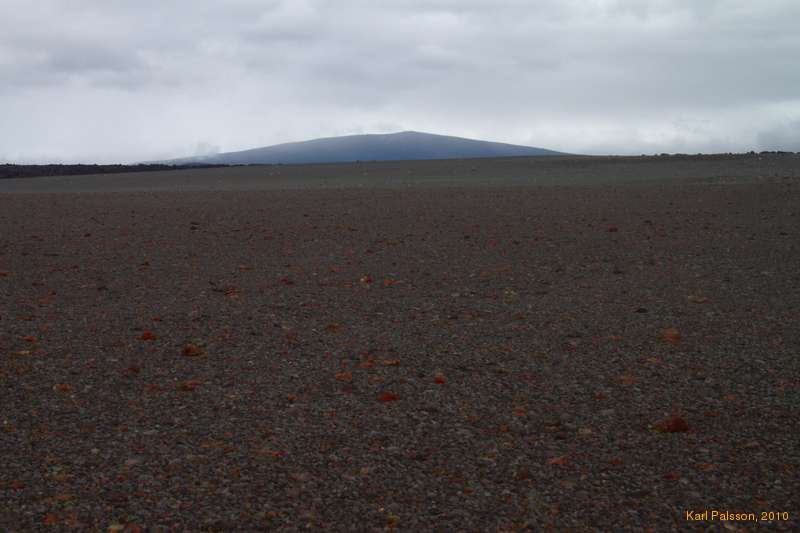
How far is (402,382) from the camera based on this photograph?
17.5ft

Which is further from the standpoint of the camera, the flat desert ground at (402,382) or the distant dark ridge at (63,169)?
the distant dark ridge at (63,169)

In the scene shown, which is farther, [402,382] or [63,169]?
[63,169]

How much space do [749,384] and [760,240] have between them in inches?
279

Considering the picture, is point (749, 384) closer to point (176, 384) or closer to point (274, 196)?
point (176, 384)

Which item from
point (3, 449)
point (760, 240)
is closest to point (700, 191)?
point (760, 240)

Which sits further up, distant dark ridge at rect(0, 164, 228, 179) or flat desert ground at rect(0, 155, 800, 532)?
distant dark ridge at rect(0, 164, 228, 179)

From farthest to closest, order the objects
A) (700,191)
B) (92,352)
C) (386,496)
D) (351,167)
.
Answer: (351,167), (700,191), (92,352), (386,496)

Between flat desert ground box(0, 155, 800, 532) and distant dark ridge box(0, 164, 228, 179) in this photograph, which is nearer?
flat desert ground box(0, 155, 800, 532)

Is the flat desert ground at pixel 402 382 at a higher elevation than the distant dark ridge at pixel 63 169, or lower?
lower

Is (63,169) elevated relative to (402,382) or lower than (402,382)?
elevated

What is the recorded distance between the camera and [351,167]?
121 feet

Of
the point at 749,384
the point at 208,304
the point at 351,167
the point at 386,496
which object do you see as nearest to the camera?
the point at 386,496

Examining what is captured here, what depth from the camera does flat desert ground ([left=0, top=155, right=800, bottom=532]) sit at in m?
3.66

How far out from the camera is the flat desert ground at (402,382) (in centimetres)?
366
